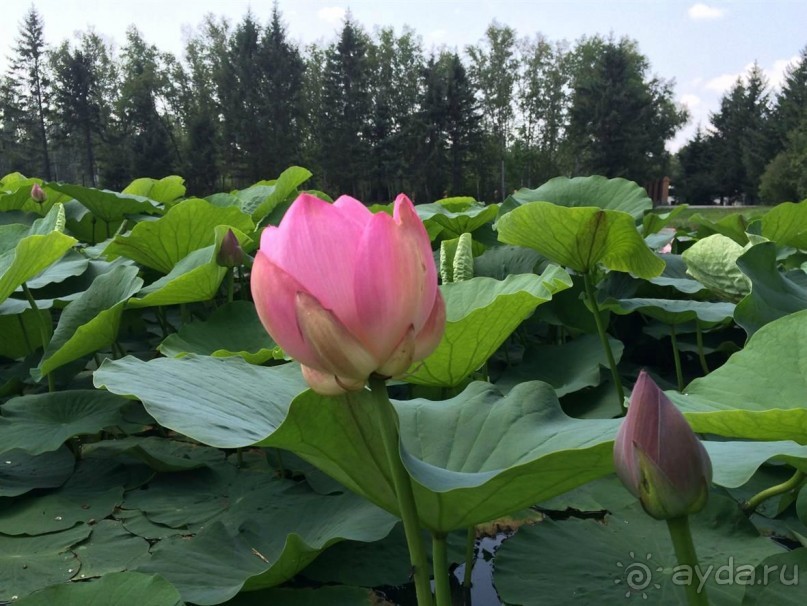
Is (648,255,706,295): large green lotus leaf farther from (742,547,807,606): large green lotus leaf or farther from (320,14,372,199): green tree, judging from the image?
(320,14,372,199): green tree

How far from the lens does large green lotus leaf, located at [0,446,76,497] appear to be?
915 millimetres

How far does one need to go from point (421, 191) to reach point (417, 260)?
83.2ft

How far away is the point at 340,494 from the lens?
0.85 meters

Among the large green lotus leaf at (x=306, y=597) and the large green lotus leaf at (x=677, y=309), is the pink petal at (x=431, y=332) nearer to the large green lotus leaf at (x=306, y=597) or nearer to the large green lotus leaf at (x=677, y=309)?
the large green lotus leaf at (x=306, y=597)

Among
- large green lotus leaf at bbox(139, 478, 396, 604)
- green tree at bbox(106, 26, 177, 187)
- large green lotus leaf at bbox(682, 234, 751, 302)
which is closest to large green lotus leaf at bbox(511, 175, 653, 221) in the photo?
large green lotus leaf at bbox(682, 234, 751, 302)

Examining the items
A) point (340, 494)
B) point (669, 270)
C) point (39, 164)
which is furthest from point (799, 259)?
point (39, 164)

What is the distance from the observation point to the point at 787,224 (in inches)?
61.3

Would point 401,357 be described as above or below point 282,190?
below

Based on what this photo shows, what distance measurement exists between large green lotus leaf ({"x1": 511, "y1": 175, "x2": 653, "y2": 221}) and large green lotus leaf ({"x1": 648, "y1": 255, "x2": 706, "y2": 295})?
12 centimetres

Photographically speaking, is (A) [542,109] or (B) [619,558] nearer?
(B) [619,558]

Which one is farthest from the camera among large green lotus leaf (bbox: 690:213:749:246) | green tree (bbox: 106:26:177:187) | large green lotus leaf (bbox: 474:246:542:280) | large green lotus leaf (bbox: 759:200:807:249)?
green tree (bbox: 106:26:177:187)

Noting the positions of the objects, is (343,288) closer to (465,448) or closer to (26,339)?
(465,448)

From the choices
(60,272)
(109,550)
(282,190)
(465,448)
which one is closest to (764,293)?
(465,448)

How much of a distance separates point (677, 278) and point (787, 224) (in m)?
0.47
